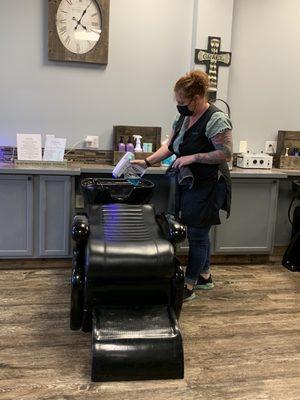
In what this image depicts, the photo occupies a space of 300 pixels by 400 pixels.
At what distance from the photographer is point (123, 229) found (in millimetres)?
2375

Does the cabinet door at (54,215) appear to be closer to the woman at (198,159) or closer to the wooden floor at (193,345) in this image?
the wooden floor at (193,345)

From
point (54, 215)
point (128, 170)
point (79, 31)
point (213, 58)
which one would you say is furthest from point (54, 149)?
point (213, 58)

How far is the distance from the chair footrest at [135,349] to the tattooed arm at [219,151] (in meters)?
0.95

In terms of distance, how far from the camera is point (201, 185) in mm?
2662

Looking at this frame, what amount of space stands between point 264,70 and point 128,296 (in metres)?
2.44

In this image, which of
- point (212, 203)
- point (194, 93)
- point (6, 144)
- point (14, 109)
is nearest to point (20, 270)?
point (6, 144)

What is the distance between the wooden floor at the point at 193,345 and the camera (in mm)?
1932

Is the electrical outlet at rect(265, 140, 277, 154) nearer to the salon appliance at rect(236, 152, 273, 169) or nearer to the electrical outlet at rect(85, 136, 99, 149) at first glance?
the salon appliance at rect(236, 152, 273, 169)

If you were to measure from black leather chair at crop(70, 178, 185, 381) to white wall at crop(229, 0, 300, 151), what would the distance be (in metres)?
1.73

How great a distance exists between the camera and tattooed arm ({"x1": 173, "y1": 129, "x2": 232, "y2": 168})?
8.26ft

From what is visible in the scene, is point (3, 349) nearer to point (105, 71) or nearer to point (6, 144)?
point (6, 144)

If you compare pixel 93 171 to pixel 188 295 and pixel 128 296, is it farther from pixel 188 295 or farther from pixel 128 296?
pixel 128 296

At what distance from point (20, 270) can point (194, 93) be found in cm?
181

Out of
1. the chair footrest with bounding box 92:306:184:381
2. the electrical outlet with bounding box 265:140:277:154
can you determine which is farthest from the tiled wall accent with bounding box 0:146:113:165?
the chair footrest with bounding box 92:306:184:381
